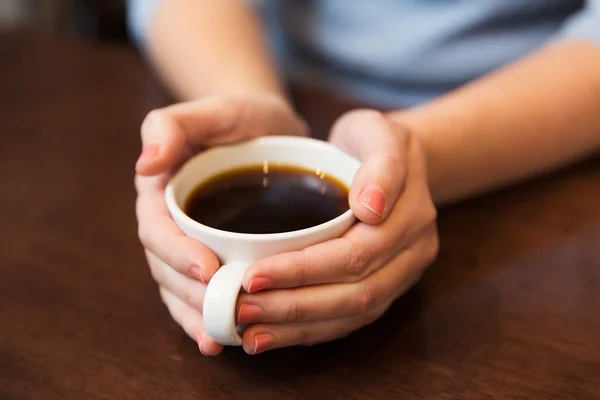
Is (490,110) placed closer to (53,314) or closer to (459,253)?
(459,253)

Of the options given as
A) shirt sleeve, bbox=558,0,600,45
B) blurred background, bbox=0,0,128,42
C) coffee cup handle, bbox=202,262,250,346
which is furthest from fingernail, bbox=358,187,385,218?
blurred background, bbox=0,0,128,42

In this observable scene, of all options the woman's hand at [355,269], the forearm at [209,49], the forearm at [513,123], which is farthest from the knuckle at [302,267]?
the forearm at [209,49]

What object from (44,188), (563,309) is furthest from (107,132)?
(563,309)

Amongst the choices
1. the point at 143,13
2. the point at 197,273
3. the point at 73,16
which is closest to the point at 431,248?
the point at 197,273

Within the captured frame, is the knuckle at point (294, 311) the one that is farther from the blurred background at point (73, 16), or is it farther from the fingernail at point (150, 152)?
the blurred background at point (73, 16)

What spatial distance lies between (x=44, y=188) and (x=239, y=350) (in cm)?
36

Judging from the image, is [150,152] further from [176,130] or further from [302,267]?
[302,267]

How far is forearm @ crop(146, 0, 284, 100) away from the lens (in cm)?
82

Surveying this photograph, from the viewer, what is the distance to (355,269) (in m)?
0.47

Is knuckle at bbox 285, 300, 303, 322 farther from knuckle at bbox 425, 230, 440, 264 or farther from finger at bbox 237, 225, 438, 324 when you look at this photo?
knuckle at bbox 425, 230, 440, 264

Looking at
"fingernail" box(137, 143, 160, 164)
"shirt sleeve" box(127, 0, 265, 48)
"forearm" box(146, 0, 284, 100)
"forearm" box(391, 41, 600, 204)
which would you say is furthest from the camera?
"shirt sleeve" box(127, 0, 265, 48)

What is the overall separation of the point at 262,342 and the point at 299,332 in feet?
0.10

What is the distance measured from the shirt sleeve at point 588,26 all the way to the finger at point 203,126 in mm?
366

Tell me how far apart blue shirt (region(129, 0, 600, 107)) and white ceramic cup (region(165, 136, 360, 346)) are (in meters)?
0.38
